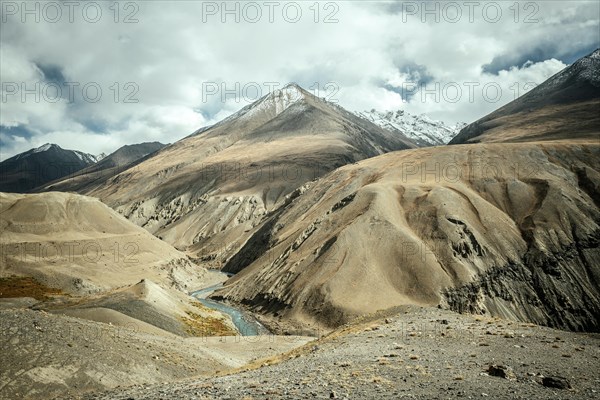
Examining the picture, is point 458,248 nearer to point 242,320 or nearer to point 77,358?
point 242,320

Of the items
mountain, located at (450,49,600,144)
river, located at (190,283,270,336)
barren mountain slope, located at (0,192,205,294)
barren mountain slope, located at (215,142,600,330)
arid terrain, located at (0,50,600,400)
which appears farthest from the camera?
mountain, located at (450,49,600,144)

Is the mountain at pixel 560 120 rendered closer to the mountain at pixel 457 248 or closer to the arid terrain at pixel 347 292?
the arid terrain at pixel 347 292

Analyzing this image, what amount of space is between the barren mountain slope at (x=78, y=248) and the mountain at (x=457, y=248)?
19.5 metres

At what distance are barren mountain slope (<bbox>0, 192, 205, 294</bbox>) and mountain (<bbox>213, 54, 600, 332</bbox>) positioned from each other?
19.5 meters

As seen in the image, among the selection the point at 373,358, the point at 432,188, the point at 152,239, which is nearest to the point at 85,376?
the point at 373,358

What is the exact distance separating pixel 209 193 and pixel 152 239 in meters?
80.4

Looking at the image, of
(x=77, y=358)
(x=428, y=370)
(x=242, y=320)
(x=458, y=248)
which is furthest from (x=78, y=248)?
(x=428, y=370)

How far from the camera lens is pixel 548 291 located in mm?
64250

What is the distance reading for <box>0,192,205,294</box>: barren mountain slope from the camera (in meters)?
70.1

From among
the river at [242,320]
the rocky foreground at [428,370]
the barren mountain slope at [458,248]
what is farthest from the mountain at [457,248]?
the rocky foreground at [428,370]

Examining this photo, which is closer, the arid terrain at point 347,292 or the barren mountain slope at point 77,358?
the arid terrain at point 347,292

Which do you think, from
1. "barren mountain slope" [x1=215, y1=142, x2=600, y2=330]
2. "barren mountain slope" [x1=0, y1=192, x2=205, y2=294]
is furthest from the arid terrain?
"barren mountain slope" [x1=0, y1=192, x2=205, y2=294]

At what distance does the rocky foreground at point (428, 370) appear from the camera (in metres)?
15.0

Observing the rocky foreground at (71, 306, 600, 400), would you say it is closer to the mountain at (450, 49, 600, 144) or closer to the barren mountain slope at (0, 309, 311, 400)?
the barren mountain slope at (0, 309, 311, 400)
